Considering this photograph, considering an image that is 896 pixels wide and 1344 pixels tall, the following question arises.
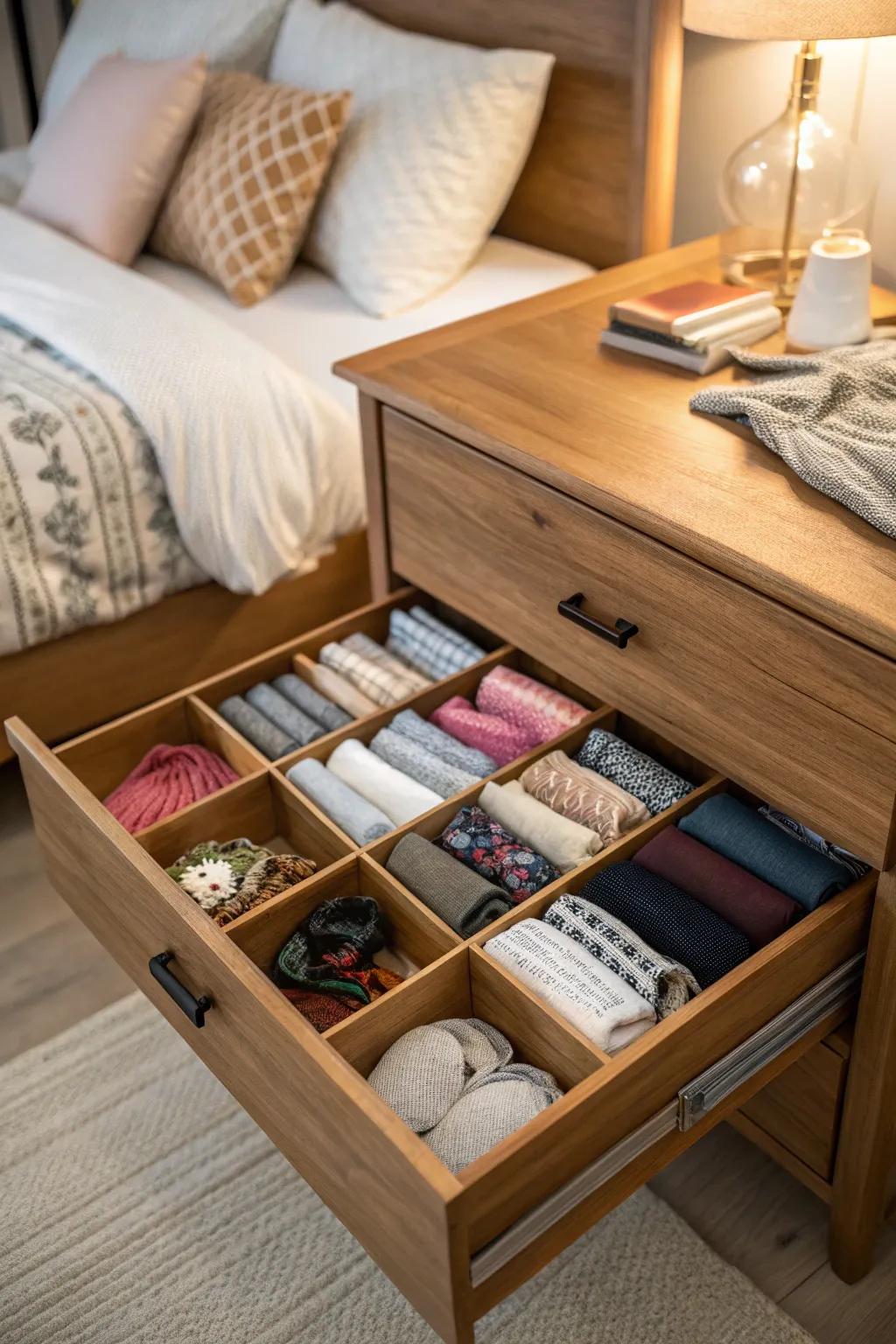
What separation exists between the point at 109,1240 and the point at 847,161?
137 cm

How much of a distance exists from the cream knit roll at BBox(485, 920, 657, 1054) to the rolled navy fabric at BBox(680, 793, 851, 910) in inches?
6.4

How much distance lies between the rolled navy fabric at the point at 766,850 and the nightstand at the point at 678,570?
0.04 m

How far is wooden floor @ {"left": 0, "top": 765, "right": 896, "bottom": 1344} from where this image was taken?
1.20 m

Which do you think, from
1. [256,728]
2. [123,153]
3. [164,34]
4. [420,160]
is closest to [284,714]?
[256,728]

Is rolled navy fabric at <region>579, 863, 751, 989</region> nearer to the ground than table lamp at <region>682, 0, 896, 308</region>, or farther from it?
nearer to the ground

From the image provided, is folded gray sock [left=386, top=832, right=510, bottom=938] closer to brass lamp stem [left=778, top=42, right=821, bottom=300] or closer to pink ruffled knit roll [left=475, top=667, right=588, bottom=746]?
pink ruffled knit roll [left=475, top=667, right=588, bottom=746]

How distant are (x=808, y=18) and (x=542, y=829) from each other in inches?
31.0

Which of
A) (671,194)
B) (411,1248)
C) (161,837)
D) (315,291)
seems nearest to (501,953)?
(411,1248)

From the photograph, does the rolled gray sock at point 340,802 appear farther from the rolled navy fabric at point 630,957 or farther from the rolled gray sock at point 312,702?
the rolled navy fabric at point 630,957

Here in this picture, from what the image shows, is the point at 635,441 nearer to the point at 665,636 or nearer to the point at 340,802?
the point at 665,636

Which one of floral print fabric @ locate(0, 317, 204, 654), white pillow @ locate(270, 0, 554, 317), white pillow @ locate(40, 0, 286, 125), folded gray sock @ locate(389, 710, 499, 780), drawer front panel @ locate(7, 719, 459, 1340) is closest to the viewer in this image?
drawer front panel @ locate(7, 719, 459, 1340)

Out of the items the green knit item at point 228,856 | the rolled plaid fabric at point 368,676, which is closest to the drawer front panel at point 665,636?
the rolled plaid fabric at point 368,676

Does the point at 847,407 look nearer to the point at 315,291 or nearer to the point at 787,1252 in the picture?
the point at 787,1252

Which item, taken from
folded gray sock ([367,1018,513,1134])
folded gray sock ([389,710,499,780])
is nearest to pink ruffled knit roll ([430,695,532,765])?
folded gray sock ([389,710,499,780])
